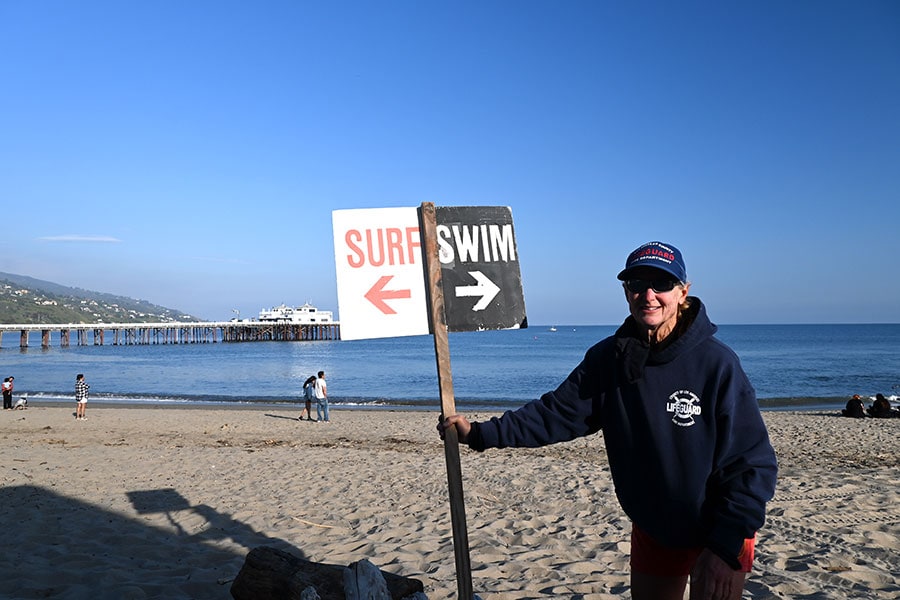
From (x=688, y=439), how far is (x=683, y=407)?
11 cm

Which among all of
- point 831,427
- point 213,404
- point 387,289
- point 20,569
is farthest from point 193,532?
point 213,404

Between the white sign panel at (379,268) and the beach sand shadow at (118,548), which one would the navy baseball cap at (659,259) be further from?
the beach sand shadow at (118,548)

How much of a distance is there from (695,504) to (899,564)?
3702 millimetres

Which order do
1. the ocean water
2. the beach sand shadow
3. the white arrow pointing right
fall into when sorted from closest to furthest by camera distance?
the white arrow pointing right < the beach sand shadow < the ocean water

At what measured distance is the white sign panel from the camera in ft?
9.72

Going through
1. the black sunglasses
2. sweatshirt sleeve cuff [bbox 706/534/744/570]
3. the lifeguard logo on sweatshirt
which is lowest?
sweatshirt sleeve cuff [bbox 706/534/744/570]

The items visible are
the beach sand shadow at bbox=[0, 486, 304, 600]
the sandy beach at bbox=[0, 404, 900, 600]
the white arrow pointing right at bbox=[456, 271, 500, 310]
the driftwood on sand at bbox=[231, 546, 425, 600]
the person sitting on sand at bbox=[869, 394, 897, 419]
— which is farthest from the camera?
the person sitting on sand at bbox=[869, 394, 897, 419]

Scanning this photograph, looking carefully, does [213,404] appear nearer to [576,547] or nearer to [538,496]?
[538,496]

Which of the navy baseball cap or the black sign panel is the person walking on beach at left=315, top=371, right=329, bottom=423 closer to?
the black sign panel

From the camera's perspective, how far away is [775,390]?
103ft

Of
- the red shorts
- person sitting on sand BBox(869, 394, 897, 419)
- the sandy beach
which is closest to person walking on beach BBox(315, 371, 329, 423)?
the sandy beach

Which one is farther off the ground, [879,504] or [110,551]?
[110,551]

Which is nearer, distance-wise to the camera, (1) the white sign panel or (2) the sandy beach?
(1) the white sign panel

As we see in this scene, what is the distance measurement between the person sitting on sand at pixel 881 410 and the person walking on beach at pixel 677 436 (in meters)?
19.1
